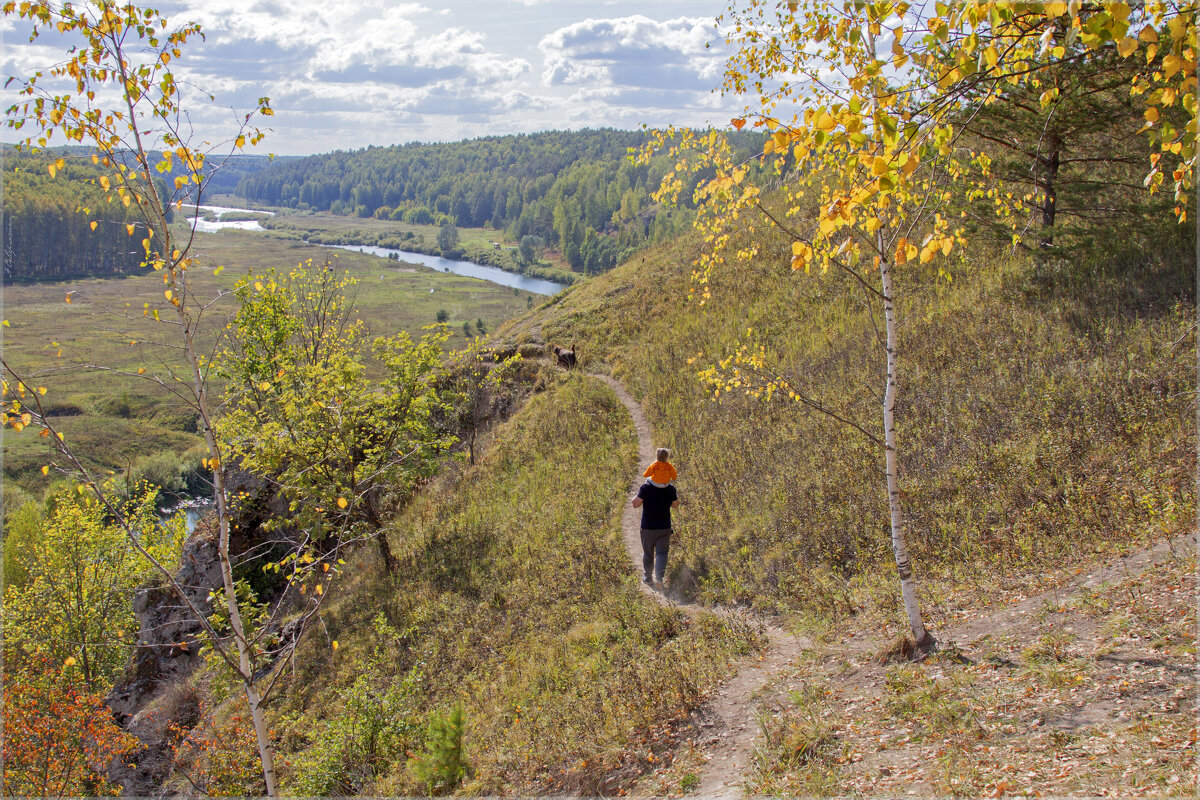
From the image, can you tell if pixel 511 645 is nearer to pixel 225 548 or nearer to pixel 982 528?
pixel 225 548

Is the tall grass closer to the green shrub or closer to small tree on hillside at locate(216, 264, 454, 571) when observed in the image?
the green shrub

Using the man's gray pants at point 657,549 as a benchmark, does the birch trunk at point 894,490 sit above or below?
above

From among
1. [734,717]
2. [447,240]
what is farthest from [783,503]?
[447,240]

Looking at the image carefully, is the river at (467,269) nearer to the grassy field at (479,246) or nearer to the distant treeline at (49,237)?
the grassy field at (479,246)

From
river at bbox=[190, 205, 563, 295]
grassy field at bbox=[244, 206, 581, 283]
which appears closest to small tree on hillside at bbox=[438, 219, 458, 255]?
grassy field at bbox=[244, 206, 581, 283]

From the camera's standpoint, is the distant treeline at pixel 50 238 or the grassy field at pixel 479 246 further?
the grassy field at pixel 479 246

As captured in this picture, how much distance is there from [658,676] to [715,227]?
5255 millimetres

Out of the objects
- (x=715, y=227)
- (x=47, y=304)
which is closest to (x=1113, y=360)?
(x=715, y=227)

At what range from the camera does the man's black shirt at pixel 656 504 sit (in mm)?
10172

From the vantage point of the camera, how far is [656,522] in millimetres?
10289

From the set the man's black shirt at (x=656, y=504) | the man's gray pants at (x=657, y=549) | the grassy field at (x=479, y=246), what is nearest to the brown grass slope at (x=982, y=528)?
the man's gray pants at (x=657, y=549)

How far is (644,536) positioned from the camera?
1045 centimetres

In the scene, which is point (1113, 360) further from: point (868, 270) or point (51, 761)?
point (51, 761)

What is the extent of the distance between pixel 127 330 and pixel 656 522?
212 ft
